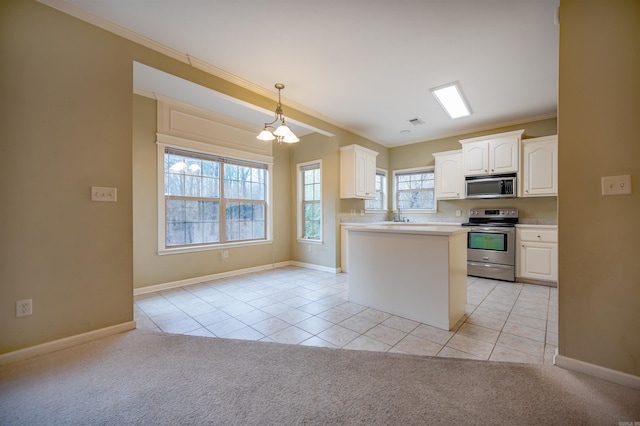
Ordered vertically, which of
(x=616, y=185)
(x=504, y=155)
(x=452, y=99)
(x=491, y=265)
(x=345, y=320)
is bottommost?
(x=345, y=320)

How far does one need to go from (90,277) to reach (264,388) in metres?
1.76

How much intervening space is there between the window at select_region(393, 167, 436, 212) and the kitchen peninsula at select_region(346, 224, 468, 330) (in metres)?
2.95

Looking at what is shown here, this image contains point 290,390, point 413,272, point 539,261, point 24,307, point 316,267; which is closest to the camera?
point 290,390

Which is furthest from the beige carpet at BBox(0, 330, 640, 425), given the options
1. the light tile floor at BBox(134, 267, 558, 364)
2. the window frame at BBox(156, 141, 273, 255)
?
the window frame at BBox(156, 141, 273, 255)

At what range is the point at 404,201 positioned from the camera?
5.95 m

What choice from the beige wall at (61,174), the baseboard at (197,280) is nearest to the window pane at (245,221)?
the baseboard at (197,280)

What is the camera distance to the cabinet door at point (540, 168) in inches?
155

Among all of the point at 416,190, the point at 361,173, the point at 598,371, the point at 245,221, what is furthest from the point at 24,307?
the point at 416,190

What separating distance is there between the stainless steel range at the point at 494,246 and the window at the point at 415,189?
45.8 inches

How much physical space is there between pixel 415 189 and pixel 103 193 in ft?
17.6

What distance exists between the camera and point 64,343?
6.67 ft

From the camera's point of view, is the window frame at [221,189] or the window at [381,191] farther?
the window at [381,191]

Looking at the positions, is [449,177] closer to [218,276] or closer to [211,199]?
[211,199]

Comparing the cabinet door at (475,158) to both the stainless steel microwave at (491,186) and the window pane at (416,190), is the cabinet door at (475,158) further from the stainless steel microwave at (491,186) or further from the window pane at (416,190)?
the window pane at (416,190)
